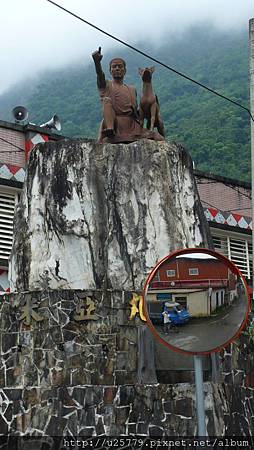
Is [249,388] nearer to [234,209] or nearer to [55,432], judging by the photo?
[55,432]

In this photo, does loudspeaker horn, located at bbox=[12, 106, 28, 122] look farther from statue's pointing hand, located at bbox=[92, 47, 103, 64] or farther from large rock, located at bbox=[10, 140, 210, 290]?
large rock, located at bbox=[10, 140, 210, 290]

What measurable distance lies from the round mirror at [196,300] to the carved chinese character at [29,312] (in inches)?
192

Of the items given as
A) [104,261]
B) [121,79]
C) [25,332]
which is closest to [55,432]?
[25,332]

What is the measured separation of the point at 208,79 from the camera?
53156 mm

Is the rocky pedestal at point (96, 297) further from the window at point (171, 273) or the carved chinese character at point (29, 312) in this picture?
the window at point (171, 273)

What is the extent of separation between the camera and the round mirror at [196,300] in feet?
25.1

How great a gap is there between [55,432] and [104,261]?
336 cm

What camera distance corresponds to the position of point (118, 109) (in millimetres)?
16031

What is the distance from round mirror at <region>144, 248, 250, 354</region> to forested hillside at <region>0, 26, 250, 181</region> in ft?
74.0

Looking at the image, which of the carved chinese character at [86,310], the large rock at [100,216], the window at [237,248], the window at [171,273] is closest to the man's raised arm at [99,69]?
the large rock at [100,216]

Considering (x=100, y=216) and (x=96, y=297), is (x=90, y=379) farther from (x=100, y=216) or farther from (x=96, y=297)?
(x=100, y=216)

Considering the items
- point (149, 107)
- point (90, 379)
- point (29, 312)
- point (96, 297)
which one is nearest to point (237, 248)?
point (149, 107)

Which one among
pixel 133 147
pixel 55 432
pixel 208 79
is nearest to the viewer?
pixel 55 432

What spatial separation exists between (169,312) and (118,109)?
828 centimetres
